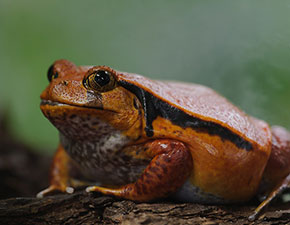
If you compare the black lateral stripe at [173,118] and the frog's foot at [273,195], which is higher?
the black lateral stripe at [173,118]

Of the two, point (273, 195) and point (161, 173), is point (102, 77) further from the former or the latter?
point (273, 195)

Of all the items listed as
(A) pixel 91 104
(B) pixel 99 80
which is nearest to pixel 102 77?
(B) pixel 99 80

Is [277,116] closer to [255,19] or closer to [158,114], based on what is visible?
[255,19]

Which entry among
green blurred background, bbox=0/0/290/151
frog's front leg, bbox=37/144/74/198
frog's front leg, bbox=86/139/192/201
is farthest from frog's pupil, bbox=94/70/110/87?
green blurred background, bbox=0/0/290/151

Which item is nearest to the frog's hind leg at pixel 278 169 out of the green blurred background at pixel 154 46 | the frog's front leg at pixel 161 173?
the frog's front leg at pixel 161 173

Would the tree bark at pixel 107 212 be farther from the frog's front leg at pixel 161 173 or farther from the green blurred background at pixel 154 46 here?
the green blurred background at pixel 154 46

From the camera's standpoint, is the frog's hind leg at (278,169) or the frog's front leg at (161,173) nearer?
the frog's front leg at (161,173)

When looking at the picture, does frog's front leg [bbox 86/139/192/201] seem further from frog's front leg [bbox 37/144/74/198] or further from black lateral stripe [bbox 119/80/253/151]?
frog's front leg [bbox 37/144/74/198]
